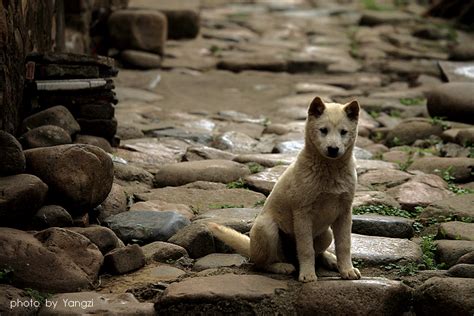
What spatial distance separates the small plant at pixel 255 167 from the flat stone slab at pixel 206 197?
51 cm

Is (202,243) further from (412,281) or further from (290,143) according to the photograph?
(290,143)

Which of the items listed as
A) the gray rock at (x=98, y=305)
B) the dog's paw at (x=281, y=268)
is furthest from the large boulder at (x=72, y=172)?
the dog's paw at (x=281, y=268)

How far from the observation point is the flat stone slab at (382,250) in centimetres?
455

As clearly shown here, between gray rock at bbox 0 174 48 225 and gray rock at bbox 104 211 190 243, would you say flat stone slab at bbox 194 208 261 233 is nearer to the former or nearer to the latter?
gray rock at bbox 104 211 190 243

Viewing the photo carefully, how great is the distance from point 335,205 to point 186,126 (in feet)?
13.1

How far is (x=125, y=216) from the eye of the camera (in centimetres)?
501

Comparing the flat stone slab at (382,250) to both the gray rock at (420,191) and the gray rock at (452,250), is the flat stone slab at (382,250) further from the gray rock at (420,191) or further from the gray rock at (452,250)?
the gray rock at (420,191)

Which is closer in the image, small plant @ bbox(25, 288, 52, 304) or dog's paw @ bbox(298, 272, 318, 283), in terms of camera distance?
small plant @ bbox(25, 288, 52, 304)

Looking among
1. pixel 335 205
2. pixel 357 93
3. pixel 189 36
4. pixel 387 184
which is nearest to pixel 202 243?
pixel 335 205

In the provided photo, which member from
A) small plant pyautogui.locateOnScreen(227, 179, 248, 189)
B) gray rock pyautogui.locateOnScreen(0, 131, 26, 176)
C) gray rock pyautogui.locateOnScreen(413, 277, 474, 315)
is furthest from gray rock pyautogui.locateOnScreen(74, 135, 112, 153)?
gray rock pyautogui.locateOnScreen(413, 277, 474, 315)

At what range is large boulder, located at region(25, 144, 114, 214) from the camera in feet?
15.2

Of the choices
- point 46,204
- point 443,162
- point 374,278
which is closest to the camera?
point 374,278

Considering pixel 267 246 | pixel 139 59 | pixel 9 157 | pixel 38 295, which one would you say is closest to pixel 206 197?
pixel 267 246

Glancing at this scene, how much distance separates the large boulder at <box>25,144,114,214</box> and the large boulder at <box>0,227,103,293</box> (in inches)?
15.3
